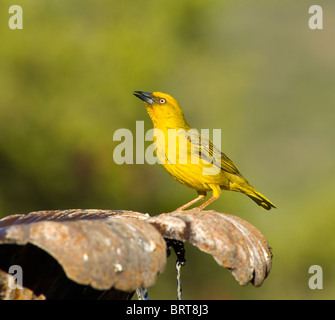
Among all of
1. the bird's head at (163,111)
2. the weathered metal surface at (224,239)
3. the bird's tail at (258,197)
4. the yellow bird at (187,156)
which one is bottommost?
the bird's tail at (258,197)

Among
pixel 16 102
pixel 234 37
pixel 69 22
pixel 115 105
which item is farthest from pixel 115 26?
pixel 234 37

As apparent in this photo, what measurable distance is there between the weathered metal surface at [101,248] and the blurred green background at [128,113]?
473 centimetres

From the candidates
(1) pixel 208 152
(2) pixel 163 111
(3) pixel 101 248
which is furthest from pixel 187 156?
(3) pixel 101 248

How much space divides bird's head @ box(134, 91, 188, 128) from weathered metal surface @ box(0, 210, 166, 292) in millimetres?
2786

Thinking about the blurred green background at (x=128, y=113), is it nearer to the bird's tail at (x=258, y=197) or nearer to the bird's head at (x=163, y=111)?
the bird's tail at (x=258, y=197)

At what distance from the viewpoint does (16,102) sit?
23.4 feet

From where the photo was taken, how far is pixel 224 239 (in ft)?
9.09

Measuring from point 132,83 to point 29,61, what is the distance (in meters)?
1.26

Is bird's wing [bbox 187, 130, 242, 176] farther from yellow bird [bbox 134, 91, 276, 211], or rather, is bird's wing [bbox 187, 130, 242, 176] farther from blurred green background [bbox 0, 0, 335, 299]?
blurred green background [bbox 0, 0, 335, 299]

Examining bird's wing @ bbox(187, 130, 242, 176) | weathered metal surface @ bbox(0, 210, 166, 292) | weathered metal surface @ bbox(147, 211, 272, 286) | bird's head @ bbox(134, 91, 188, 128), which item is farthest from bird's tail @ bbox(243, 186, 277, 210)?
weathered metal surface @ bbox(0, 210, 166, 292)

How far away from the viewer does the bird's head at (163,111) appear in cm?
539

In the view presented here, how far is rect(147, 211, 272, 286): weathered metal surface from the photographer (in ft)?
8.95

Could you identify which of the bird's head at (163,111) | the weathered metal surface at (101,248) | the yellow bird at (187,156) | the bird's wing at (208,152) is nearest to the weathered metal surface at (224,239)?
the weathered metal surface at (101,248)

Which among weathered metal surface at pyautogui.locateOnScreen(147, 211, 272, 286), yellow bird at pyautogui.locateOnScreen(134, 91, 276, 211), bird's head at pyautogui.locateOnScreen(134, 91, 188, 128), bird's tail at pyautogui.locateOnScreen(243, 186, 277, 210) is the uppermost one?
bird's head at pyautogui.locateOnScreen(134, 91, 188, 128)
